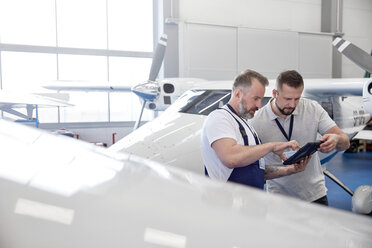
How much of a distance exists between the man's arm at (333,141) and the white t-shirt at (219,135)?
0.56 metres

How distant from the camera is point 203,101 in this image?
15.9 feet

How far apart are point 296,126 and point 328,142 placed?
1.09 feet

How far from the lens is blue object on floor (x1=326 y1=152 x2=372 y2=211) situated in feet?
19.6

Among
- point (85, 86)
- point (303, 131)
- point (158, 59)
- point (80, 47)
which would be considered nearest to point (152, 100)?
point (158, 59)

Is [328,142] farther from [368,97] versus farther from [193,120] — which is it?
[368,97]

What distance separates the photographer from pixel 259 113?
2.57 m

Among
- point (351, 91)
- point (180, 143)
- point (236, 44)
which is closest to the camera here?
point (180, 143)

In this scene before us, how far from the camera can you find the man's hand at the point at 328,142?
216 cm

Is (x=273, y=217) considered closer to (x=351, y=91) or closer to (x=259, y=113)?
(x=259, y=113)

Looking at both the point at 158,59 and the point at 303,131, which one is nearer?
the point at 303,131

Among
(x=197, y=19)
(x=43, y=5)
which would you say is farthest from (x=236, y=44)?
(x=43, y=5)

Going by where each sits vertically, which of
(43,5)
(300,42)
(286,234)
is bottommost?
(286,234)

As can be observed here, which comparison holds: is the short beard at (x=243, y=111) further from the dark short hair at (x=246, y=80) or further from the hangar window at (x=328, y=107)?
the hangar window at (x=328, y=107)

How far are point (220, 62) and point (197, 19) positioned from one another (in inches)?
72.7
